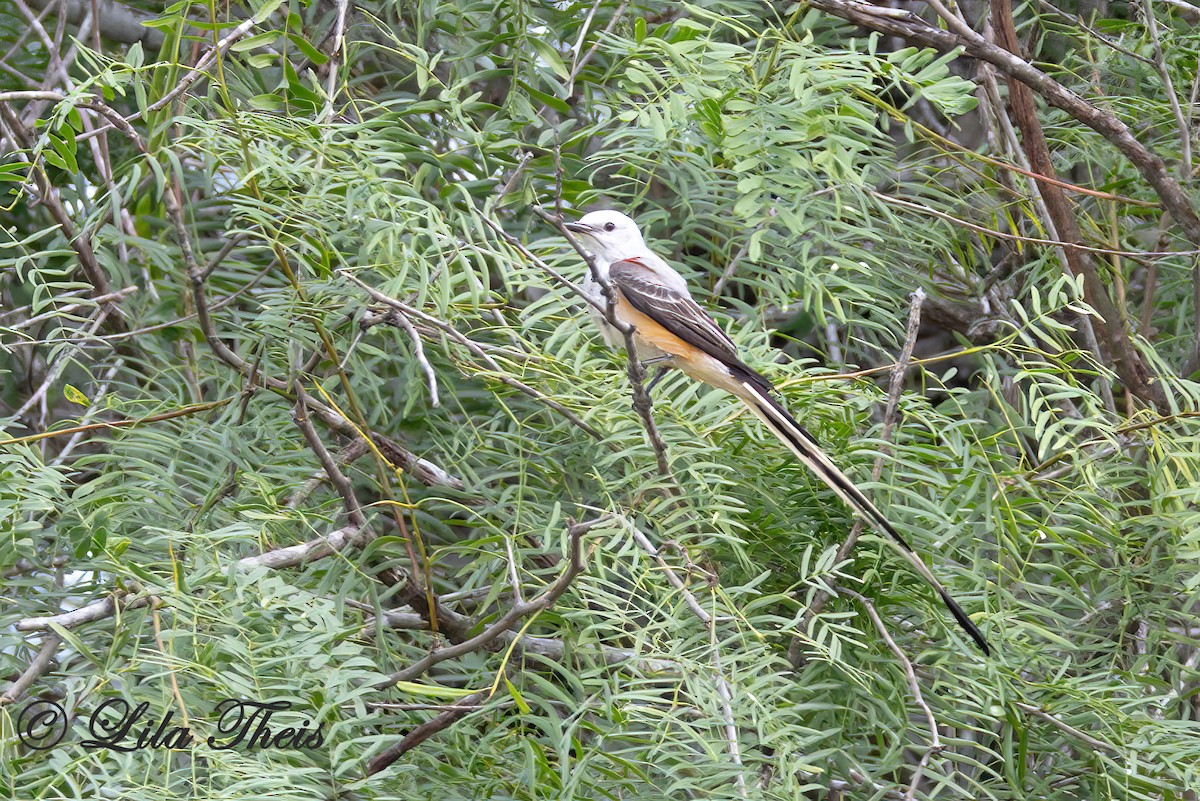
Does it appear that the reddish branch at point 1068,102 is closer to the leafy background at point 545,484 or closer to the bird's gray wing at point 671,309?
the leafy background at point 545,484

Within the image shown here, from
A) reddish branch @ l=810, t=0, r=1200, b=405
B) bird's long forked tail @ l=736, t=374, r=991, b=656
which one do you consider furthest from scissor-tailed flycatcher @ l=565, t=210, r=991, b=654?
reddish branch @ l=810, t=0, r=1200, b=405

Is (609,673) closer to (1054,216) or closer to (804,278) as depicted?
(804,278)

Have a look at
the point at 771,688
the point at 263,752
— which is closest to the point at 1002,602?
the point at 771,688

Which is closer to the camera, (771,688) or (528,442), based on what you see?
(771,688)

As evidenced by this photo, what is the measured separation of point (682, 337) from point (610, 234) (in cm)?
39

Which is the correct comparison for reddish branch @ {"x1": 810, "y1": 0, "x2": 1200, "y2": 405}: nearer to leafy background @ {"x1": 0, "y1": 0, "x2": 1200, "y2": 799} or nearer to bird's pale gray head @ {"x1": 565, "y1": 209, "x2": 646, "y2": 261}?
leafy background @ {"x1": 0, "y1": 0, "x2": 1200, "y2": 799}

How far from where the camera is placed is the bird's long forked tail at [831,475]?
6.12 ft

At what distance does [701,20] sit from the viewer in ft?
9.68

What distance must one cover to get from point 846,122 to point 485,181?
0.75m

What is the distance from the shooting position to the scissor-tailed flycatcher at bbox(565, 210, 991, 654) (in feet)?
6.33

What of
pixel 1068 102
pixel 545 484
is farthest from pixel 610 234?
pixel 1068 102

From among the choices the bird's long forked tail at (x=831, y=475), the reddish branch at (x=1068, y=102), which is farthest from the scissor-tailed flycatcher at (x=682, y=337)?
the reddish branch at (x=1068, y=102)

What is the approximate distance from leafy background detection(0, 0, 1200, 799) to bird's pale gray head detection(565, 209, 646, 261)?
0.27 feet

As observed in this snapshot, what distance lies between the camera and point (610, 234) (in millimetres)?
2848
